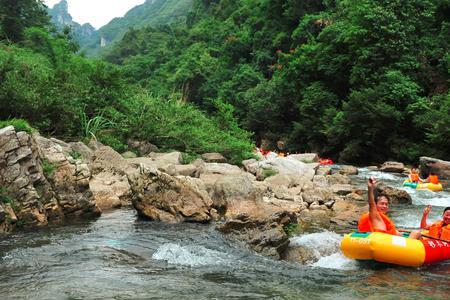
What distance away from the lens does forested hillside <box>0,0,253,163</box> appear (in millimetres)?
12281

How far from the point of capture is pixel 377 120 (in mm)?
23188

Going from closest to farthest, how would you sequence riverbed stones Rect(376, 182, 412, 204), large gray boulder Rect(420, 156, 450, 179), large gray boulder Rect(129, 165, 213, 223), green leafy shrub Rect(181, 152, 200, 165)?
large gray boulder Rect(129, 165, 213, 223) → riverbed stones Rect(376, 182, 412, 204) → green leafy shrub Rect(181, 152, 200, 165) → large gray boulder Rect(420, 156, 450, 179)

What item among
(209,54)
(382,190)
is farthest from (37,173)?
(209,54)

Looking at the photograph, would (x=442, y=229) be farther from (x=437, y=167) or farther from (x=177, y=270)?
(x=437, y=167)

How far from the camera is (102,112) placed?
15656mm

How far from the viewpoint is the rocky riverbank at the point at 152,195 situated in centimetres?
809

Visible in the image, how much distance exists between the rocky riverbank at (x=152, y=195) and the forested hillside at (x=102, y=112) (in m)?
1.34

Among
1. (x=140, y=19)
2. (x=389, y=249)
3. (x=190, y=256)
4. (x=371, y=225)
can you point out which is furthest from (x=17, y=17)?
(x=140, y=19)

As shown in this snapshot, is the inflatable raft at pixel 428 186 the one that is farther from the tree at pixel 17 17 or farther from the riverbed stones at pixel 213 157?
the tree at pixel 17 17

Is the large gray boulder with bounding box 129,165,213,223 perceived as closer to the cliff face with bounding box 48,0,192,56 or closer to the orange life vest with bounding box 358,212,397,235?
the orange life vest with bounding box 358,212,397,235

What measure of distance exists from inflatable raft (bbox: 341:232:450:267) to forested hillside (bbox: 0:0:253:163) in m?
8.14

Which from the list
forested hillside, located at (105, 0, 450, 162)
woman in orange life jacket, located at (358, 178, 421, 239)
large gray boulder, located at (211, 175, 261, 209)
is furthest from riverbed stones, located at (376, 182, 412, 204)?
forested hillside, located at (105, 0, 450, 162)

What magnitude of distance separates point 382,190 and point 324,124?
14204 millimetres

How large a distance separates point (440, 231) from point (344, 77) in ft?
69.9
